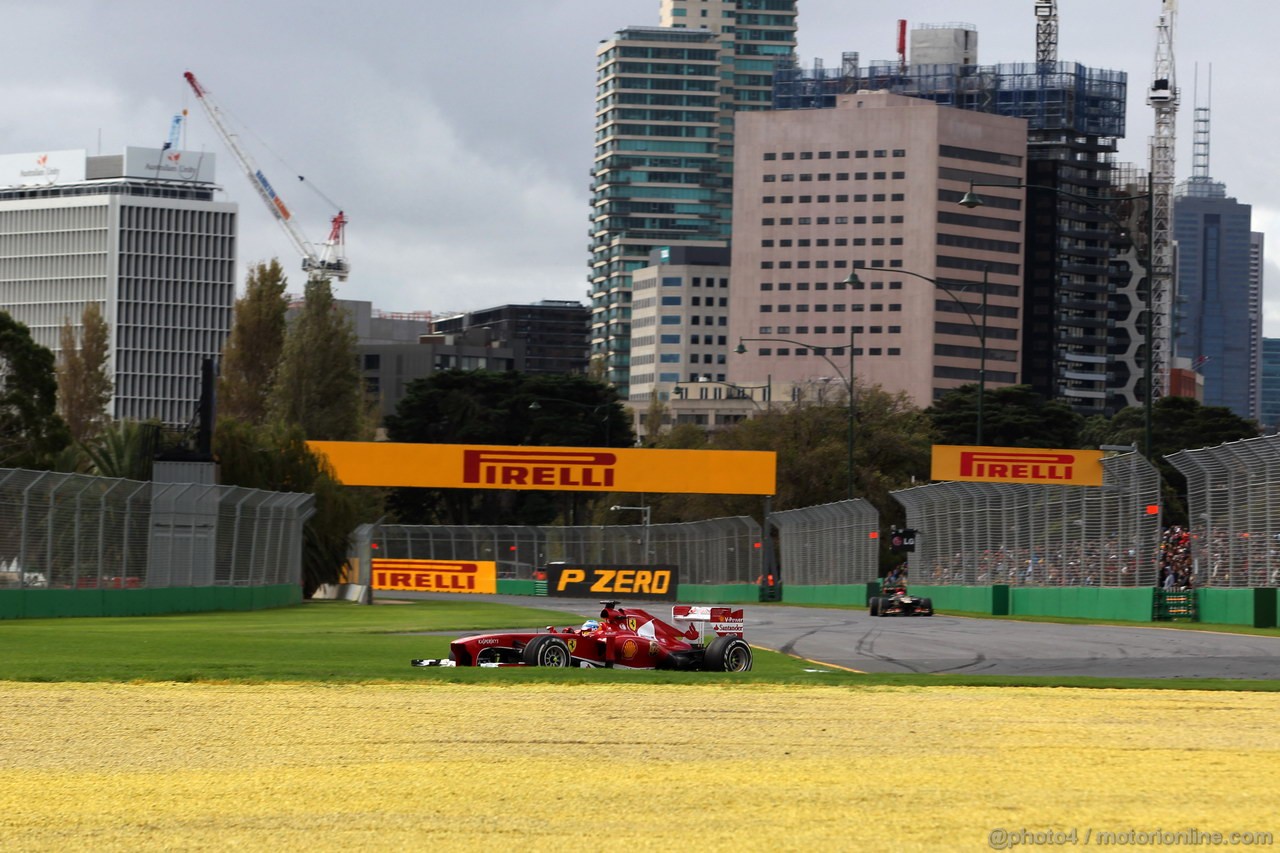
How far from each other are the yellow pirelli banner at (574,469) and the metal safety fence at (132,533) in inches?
514

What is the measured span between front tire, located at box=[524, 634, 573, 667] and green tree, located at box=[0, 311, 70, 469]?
6473cm

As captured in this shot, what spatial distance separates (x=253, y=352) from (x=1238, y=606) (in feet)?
A: 294

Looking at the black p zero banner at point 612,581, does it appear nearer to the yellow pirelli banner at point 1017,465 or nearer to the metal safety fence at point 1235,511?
the yellow pirelli banner at point 1017,465

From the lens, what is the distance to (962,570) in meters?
48.9

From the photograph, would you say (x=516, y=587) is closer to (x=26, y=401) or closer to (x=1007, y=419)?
(x=26, y=401)

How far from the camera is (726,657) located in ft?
60.0

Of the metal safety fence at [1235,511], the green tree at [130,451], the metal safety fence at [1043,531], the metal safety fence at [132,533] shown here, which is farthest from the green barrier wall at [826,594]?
the metal safety fence at [1235,511]

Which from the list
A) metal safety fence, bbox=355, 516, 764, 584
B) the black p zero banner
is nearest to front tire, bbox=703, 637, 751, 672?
the black p zero banner

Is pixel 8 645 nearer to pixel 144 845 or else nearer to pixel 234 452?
pixel 144 845

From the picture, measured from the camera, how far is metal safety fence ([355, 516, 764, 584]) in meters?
68.9

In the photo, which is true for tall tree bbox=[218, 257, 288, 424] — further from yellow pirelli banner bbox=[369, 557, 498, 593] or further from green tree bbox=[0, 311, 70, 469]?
yellow pirelli banner bbox=[369, 557, 498, 593]

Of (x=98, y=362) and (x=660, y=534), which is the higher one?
(x=98, y=362)

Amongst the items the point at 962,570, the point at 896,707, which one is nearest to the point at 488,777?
the point at 896,707

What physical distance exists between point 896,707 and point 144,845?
7.32m
